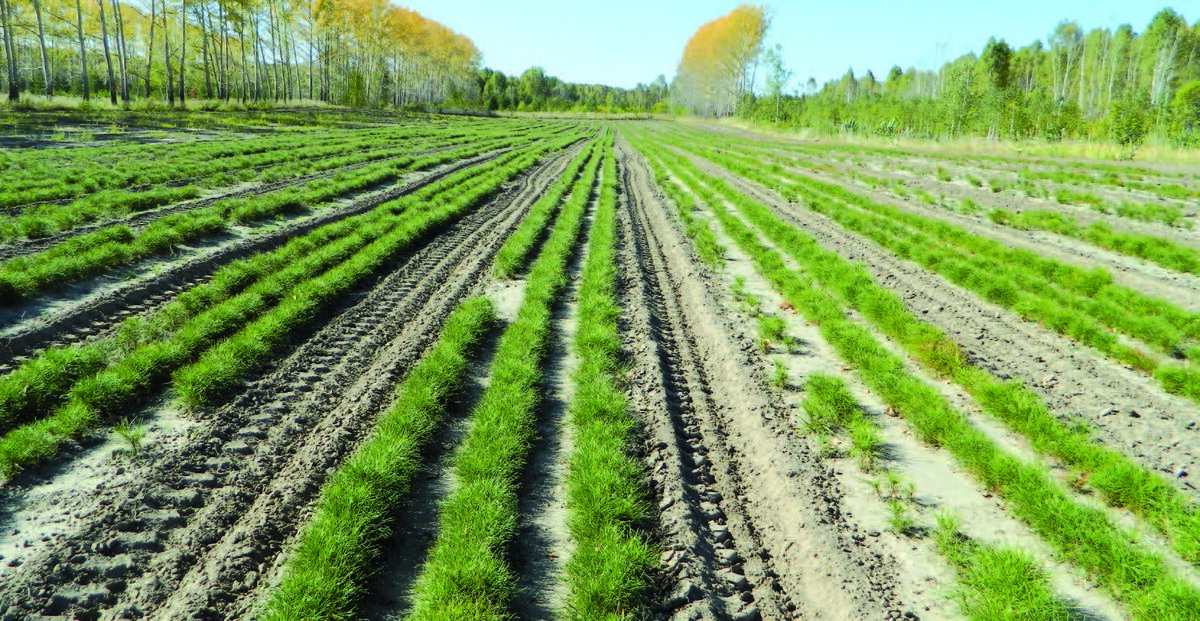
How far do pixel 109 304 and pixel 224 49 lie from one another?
74466 mm

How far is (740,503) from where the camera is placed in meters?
4.89

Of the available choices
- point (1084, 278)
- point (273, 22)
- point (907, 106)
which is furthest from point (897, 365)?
point (273, 22)

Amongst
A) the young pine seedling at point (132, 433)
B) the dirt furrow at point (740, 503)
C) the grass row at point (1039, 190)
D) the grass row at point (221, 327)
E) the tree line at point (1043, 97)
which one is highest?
the tree line at point (1043, 97)

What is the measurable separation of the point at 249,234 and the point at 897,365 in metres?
12.4

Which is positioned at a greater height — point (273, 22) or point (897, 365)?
point (273, 22)

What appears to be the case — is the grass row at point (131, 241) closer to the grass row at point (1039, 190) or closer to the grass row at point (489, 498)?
the grass row at point (489, 498)

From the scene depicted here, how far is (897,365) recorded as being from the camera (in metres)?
6.99

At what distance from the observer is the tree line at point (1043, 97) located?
117 feet

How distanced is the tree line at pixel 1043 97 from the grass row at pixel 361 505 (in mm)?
36771

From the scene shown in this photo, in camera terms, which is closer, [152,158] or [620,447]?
[620,447]

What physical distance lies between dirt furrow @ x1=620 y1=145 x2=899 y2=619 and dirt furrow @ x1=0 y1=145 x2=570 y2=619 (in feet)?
9.20

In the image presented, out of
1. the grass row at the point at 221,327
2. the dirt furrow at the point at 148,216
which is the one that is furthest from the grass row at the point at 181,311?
the dirt furrow at the point at 148,216

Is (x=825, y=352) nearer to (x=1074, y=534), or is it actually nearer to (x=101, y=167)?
(x=1074, y=534)

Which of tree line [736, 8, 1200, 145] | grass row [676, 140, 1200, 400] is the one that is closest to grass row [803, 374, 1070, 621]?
grass row [676, 140, 1200, 400]
